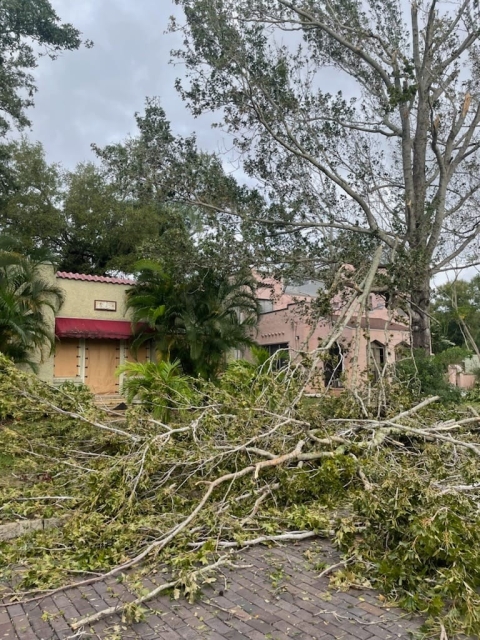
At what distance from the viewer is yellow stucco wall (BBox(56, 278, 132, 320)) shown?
1521 cm

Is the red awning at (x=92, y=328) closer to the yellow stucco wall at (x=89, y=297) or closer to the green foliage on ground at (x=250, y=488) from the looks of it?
the yellow stucco wall at (x=89, y=297)

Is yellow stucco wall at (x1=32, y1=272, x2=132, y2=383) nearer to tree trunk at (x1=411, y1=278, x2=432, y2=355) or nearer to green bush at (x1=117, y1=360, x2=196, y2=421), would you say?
green bush at (x1=117, y1=360, x2=196, y2=421)

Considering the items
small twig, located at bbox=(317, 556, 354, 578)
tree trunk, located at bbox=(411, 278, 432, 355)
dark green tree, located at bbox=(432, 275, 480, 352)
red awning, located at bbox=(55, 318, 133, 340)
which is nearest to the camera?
small twig, located at bbox=(317, 556, 354, 578)

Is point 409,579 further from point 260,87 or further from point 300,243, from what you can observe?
point 260,87

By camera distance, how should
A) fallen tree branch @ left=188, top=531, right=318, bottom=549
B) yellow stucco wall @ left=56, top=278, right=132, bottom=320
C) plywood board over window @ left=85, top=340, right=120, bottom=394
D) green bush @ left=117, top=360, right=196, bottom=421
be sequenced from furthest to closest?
1. plywood board over window @ left=85, top=340, right=120, bottom=394
2. yellow stucco wall @ left=56, top=278, right=132, bottom=320
3. green bush @ left=117, top=360, right=196, bottom=421
4. fallen tree branch @ left=188, top=531, right=318, bottom=549

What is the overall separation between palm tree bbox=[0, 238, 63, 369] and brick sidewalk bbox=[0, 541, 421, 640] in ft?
27.6

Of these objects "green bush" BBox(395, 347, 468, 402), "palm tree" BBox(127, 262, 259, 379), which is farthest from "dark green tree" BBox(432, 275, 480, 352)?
"green bush" BBox(395, 347, 468, 402)

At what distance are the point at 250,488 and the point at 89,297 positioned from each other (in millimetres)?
11818

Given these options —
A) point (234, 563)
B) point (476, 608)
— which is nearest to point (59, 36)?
point (234, 563)

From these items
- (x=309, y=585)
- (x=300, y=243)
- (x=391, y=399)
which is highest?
→ (x=300, y=243)

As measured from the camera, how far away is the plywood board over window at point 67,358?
15.1 meters

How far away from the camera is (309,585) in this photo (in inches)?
143

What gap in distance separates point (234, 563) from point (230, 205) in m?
10.8

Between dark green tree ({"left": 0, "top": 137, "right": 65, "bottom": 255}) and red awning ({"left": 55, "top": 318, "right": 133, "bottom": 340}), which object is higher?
dark green tree ({"left": 0, "top": 137, "right": 65, "bottom": 255})
